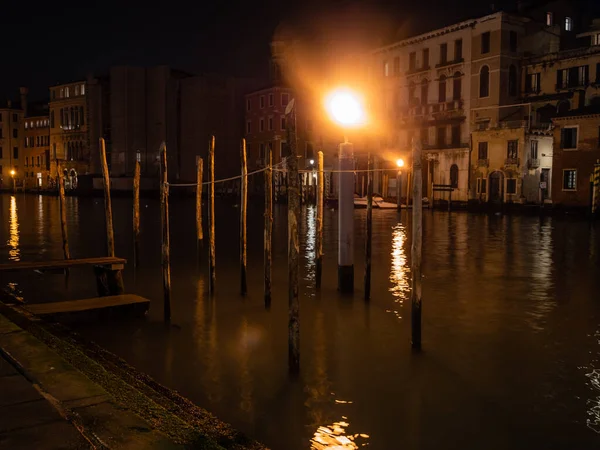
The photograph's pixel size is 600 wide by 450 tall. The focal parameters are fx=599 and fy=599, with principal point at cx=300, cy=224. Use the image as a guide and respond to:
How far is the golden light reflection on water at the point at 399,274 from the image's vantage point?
41.2 ft

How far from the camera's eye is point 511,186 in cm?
4028

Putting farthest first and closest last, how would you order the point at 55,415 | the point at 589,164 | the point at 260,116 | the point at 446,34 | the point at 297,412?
the point at 260,116 → the point at 446,34 → the point at 589,164 → the point at 297,412 → the point at 55,415

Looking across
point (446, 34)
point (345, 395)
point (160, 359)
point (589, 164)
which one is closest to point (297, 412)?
point (345, 395)

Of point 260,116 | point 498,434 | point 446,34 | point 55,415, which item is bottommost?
point 498,434

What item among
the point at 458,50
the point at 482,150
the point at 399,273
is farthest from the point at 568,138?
the point at 399,273

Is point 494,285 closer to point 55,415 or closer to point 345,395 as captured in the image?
point 345,395

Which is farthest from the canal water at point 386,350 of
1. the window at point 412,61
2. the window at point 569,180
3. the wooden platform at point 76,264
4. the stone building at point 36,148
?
the stone building at point 36,148

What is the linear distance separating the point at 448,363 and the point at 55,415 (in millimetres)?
5433

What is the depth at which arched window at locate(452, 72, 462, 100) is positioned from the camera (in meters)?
43.8

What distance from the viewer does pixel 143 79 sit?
6481cm

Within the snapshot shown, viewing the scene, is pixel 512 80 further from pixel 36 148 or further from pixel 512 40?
pixel 36 148

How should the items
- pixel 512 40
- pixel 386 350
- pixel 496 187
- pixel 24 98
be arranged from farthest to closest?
pixel 24 98
pixel 496 187
pixel 512 40
pixel 386 350

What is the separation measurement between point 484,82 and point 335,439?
40.3 metres

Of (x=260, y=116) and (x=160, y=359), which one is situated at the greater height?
(x=260, y=116)
